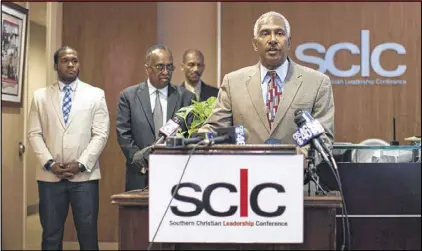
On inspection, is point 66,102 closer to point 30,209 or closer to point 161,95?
point 161,95

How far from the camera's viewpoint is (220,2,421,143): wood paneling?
680cm

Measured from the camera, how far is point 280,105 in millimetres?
3035

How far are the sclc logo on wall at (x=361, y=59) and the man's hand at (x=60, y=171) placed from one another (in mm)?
2881

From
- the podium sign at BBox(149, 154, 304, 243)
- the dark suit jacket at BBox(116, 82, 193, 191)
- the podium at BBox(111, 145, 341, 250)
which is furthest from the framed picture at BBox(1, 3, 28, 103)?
the podium sign at BBox(149, 154, 304, 243)

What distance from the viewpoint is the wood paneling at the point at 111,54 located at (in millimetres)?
6887

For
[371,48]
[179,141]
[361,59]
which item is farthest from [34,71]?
[179,141]

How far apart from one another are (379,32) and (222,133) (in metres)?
4.67

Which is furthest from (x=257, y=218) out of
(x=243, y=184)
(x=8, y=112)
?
(x=8, y=112)

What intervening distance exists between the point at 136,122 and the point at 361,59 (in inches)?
115

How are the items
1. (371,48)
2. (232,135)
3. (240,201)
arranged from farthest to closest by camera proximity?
(371,48) < (232,135) < (240,201)

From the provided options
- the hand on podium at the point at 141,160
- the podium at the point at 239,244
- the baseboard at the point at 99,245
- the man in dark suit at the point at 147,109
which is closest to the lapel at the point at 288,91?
the podium at the point at 239,244

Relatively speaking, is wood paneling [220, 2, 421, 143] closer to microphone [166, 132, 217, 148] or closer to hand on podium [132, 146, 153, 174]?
hand on podium [132, 146, 153, 174]

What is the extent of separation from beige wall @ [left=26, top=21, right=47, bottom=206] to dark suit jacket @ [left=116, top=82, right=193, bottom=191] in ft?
5.76

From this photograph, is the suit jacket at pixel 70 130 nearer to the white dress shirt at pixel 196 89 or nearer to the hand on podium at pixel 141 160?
the hand on podium at pixel 141 160
